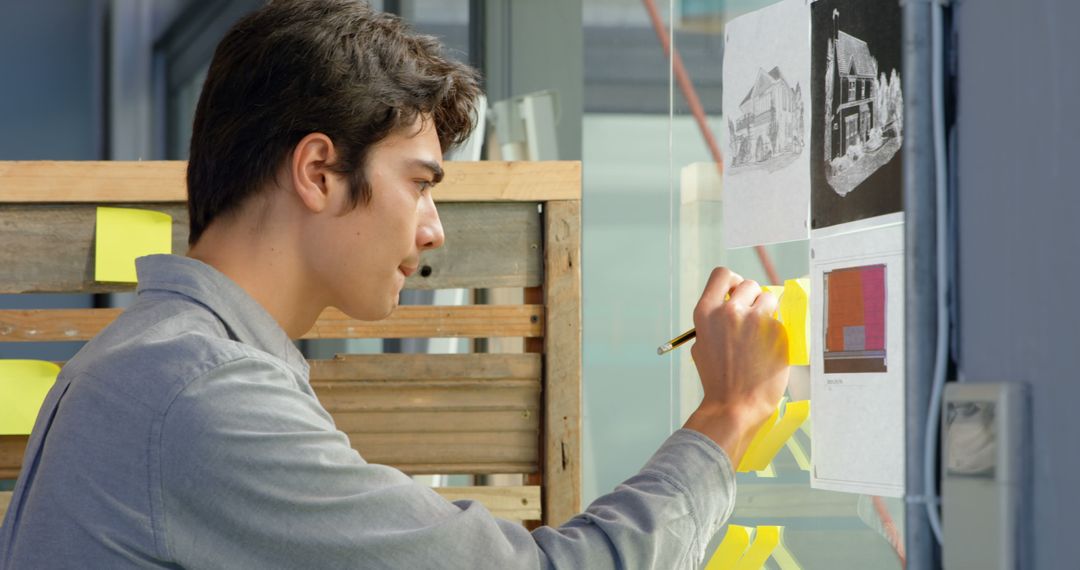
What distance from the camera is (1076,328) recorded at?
533 mm

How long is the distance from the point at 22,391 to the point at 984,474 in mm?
958

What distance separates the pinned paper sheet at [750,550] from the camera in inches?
40.4

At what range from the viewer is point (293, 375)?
0.83 metres

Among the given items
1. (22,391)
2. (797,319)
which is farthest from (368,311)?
(22,391)

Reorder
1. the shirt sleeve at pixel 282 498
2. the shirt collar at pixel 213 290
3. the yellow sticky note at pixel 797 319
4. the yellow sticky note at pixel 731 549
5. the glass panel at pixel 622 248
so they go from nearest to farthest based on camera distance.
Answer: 1. the shirt sleeve at pixel 282 498
2. the shirt collar at pixel 213 290
3. the yellow sticky note at pixel 797 319
4. the yellow sticky note at pixel 731 549
5. the glass panel at pixel 622 248

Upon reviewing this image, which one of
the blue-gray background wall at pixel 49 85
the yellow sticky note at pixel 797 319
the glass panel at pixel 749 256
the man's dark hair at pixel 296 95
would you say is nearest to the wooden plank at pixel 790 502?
the glass panel at pixel 749 256

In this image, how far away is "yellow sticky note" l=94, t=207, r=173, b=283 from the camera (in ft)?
3.90

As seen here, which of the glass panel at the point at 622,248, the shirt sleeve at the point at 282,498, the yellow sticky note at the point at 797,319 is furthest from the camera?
the glass panel at the point at 622,248

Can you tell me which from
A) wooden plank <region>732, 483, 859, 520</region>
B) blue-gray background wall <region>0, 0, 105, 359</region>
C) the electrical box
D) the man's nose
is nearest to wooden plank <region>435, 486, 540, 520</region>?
wooden plank <region>732, 483, 859, 520</region>

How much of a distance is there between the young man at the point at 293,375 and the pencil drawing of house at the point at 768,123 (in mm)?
104

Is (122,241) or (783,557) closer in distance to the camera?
(783,557)

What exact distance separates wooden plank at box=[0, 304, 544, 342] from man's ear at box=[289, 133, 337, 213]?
31 cm

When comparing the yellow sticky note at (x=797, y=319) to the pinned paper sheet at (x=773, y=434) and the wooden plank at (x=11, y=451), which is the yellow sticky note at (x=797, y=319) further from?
the wooden plank at (x=11, y=451)

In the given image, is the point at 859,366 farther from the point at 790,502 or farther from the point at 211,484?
the point at 211,484
